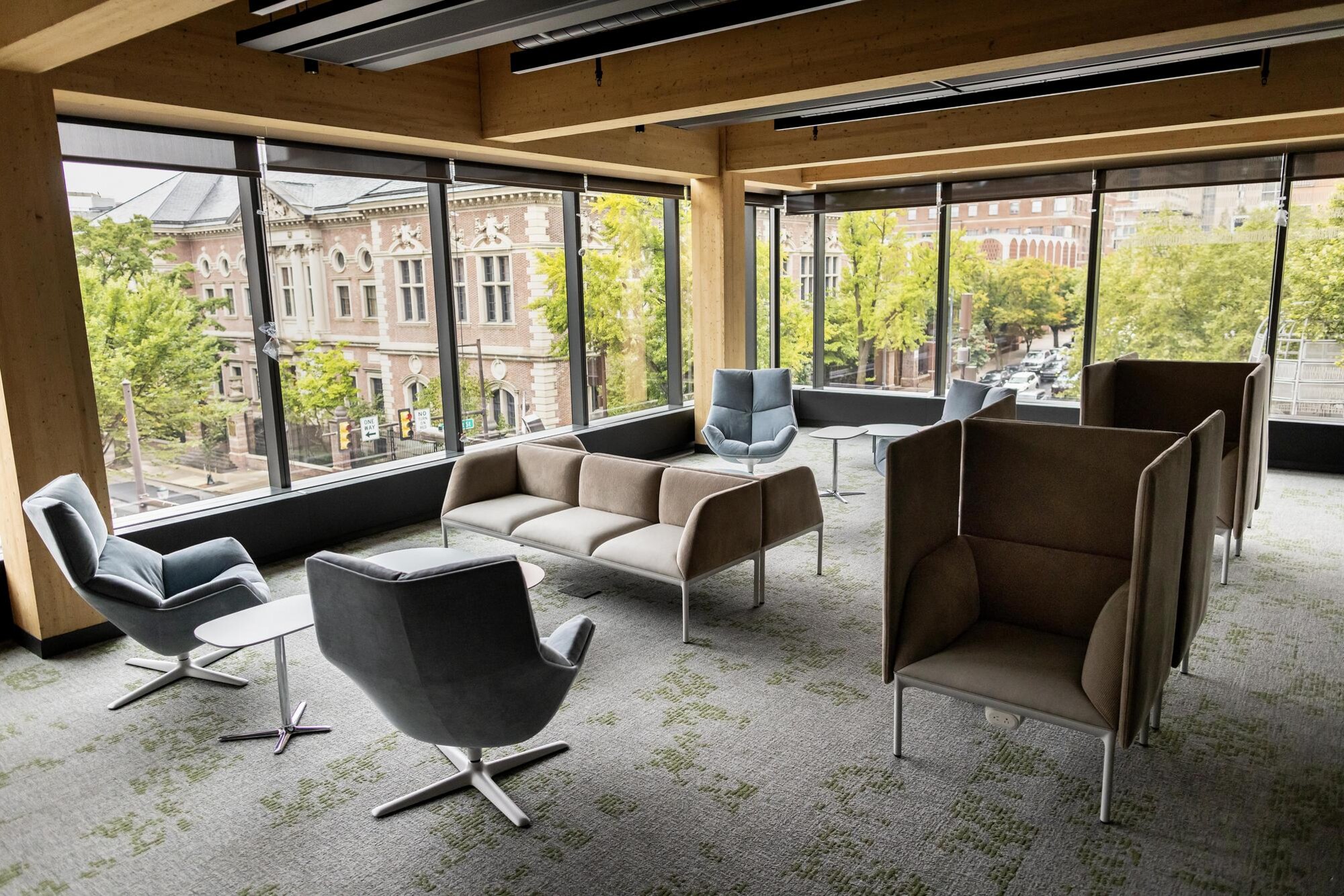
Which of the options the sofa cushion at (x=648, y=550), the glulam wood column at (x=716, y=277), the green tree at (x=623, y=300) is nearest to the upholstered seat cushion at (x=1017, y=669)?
the sofa cushion at (x=648, y=550)

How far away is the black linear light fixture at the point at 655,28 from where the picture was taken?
389cm

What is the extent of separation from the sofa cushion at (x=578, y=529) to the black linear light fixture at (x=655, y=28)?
8.17 feet

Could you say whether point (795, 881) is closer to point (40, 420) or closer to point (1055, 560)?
point (1055, 560)

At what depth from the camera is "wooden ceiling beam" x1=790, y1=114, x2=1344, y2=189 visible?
22.2 ft

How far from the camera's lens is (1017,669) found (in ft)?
10.4

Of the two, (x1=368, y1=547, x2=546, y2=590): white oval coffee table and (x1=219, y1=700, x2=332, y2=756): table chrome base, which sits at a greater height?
(x1=368, y1=547, x2=546, y2=590): white oval coffee table

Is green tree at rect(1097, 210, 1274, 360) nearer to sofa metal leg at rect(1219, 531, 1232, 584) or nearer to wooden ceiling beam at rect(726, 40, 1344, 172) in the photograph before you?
wooden ceiling beam at rect(726, 40, 1344, 172)

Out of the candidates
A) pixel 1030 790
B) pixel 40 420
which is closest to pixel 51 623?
pixel 40 420

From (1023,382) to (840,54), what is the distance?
18.2 ft

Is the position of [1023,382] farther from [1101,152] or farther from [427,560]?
[427,560]

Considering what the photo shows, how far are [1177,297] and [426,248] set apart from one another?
6.68m

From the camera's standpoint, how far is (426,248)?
692 centimetres

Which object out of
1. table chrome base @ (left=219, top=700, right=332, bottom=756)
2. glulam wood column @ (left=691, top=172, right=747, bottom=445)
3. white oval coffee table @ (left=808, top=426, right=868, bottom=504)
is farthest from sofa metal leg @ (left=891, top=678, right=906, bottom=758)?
glulam wood column @ (left=691, top=172, right=747, bottom=445)

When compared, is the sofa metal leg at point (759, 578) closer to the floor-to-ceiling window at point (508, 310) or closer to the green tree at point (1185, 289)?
the floor-to-ceiling window at point (508, 310)
